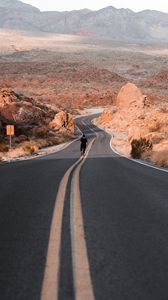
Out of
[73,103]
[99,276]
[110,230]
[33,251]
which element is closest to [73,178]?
[110,230]

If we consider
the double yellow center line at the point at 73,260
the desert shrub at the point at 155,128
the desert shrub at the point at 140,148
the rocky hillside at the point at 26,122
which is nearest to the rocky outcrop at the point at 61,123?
the rocky hillside at the point at 26,122

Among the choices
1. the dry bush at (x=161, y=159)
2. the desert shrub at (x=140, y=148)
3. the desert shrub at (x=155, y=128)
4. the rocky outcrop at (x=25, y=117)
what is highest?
the dry bush at (x=161, y=159)

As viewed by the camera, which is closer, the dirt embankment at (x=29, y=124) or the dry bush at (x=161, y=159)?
the dry bush at (x=161, y=159)

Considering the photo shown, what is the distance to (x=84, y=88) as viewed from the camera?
161500 millimetres

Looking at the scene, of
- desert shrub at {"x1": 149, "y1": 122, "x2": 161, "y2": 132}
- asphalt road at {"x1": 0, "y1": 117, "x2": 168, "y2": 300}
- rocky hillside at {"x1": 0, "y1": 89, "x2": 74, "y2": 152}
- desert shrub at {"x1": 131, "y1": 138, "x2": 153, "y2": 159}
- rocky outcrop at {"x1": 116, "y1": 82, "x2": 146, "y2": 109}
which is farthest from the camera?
rocky outcrop at {"x1": 116, "y1": 82, "x2": 146, "y2": 109}

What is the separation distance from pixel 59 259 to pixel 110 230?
1377mm

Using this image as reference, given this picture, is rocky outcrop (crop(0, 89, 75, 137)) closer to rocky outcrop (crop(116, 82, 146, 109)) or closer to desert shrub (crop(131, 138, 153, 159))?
desert shrub (crop(131, 138, 153, 159))

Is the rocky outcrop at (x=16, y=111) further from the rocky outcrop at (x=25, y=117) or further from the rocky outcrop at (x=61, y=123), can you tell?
the rocky outcrop at (x=61, y=123)

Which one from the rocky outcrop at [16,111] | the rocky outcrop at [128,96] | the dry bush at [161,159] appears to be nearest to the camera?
the dry bush at [161,159]

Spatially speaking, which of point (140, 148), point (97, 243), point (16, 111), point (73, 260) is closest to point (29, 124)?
point (16, 111)

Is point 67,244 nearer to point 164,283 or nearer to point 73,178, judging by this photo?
point 164,283

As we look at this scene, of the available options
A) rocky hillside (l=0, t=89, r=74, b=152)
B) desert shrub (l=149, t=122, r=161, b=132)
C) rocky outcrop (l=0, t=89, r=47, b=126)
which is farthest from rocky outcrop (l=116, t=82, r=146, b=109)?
desert shrub (l=149, t=122, r=161, b=132)

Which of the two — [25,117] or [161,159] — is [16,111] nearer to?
[25,117]

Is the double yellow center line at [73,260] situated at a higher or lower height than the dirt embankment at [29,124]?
higher
